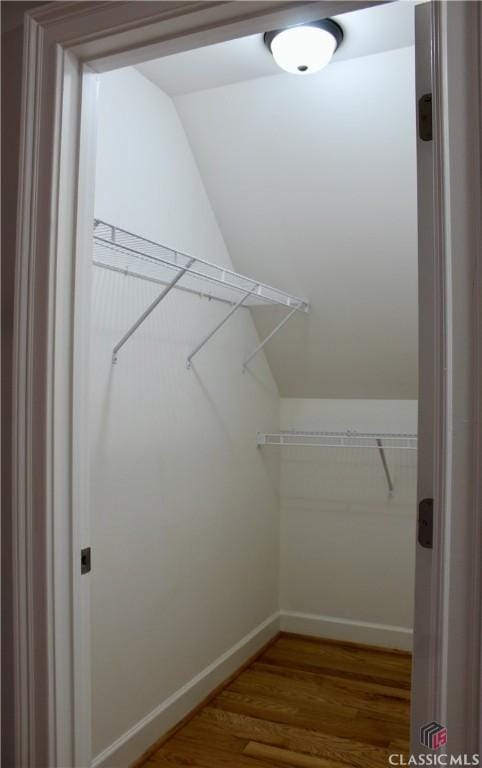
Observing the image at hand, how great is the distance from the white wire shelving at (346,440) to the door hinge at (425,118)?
2012 mm

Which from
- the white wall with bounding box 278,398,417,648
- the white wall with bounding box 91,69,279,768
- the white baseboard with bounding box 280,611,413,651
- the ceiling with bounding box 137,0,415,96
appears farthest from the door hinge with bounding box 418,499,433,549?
the white baseboard with bounding box 280,611,413,651

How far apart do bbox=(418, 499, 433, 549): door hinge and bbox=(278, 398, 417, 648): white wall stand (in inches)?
86.4

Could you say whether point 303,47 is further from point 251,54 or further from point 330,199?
point 330,199

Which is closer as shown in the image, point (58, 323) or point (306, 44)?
point (58, 323)

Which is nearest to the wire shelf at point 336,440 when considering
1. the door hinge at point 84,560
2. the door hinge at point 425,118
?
the door hinge at point 84,560

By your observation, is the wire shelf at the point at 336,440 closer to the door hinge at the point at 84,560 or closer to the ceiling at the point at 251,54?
the ceiling at the point at 251,54

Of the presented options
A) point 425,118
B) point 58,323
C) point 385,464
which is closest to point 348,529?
point 385,464

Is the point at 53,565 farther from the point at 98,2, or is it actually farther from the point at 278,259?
the point at 278,259

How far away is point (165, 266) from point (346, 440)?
63.7 inches

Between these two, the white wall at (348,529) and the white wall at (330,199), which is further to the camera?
the white wall at (348,529)

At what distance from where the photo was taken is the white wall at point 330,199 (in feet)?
7.33

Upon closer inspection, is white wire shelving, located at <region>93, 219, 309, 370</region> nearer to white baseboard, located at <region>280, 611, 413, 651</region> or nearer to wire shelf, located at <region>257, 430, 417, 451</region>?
wire shelf, located at <region>257, 430, 417, 451</region>

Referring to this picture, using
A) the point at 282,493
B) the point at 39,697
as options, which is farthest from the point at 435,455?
the point at 282,493

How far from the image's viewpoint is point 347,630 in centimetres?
329
